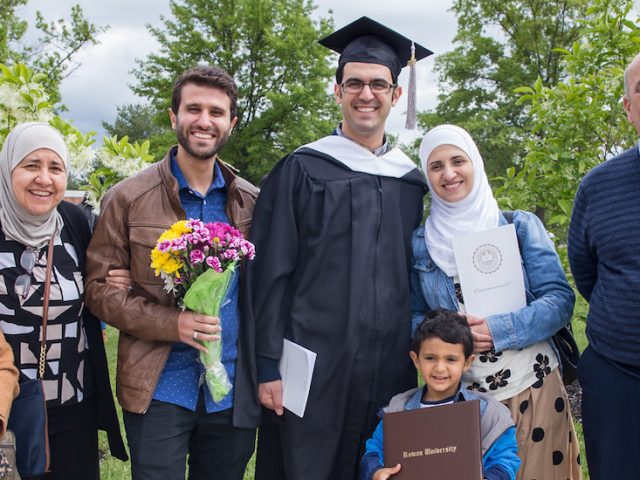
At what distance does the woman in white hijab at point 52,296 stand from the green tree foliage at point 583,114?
3047 mm

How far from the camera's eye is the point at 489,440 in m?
2.72

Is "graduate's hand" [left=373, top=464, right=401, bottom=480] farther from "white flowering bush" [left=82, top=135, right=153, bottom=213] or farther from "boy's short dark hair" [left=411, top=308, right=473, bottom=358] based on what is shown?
"white flowering bush" [left=82, top=135, right=153, bottom=213]

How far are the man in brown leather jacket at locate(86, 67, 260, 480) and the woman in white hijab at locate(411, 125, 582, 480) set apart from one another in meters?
1.00

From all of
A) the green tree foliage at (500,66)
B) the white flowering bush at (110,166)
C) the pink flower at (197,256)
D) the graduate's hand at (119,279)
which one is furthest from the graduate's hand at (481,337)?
the green tree foliage at (500,66)

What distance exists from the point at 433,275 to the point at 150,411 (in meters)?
1.52

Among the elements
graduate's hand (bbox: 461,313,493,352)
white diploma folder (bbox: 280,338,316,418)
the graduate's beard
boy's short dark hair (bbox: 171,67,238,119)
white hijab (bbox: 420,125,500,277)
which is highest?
boy's short dark hair (bbox: 171,67,238,119)

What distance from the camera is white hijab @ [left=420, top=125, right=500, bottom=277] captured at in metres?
3.13

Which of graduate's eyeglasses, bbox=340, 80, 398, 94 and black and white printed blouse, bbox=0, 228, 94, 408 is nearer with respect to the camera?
black and white printed blouse, bbox=0, 228, 94, 408

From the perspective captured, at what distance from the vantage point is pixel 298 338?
3.26 m

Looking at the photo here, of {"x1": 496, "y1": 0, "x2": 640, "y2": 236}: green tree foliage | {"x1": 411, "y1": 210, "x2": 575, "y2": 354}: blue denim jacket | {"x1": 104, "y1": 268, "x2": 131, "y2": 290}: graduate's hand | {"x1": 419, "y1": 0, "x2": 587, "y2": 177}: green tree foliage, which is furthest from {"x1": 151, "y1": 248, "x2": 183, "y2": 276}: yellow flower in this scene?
{"x1": 419, "y1": 0, "x2": 587, "y2": 177}: green tree foliage

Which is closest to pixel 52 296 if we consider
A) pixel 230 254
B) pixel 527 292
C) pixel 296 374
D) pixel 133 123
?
pixel 230 254

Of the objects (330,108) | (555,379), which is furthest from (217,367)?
(330,108)

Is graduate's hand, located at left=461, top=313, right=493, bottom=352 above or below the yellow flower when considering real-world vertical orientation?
below

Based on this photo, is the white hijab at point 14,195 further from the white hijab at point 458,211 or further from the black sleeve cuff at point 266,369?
the white hijab at point 458,211
